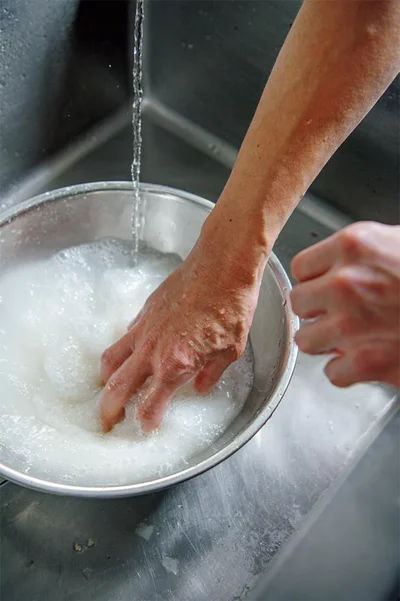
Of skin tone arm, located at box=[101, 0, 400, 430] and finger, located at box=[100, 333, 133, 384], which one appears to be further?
finger, located at box=[100, 333, 133, 384]

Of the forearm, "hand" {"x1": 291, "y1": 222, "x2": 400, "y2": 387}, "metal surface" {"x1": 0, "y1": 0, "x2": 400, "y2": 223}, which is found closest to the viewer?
"hand" {"x1": 291, "y1": 222, "x2": 400, "y2": 387}

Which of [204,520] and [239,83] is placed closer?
[204,520]

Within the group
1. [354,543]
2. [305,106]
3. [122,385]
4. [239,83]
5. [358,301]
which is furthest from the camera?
[239,83]

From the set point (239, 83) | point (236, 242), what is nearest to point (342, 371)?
point (236, 242)

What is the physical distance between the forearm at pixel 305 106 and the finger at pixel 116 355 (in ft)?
0.50

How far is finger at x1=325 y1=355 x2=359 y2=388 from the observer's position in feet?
1.33

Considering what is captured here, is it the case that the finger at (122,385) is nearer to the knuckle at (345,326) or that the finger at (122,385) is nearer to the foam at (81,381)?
the foam at (81,381)

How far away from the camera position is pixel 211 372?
25.4 inches

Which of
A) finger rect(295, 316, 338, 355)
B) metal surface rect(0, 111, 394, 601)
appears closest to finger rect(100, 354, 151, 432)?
metal surface rect(0, 111, 394, 601)

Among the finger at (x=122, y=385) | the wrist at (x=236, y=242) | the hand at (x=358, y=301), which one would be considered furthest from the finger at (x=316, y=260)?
the finger at (x=122, y=385)

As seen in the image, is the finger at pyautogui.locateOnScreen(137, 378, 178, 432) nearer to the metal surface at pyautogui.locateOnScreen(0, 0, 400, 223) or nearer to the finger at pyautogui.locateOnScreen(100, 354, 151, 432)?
the finger at pyautogui.locateOnScreen(100, 354, 151, 432)

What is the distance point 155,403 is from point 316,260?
0.25 m

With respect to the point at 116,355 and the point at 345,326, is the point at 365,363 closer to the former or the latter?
the point at 345,326

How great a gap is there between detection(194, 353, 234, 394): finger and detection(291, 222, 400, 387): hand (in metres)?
0.20
